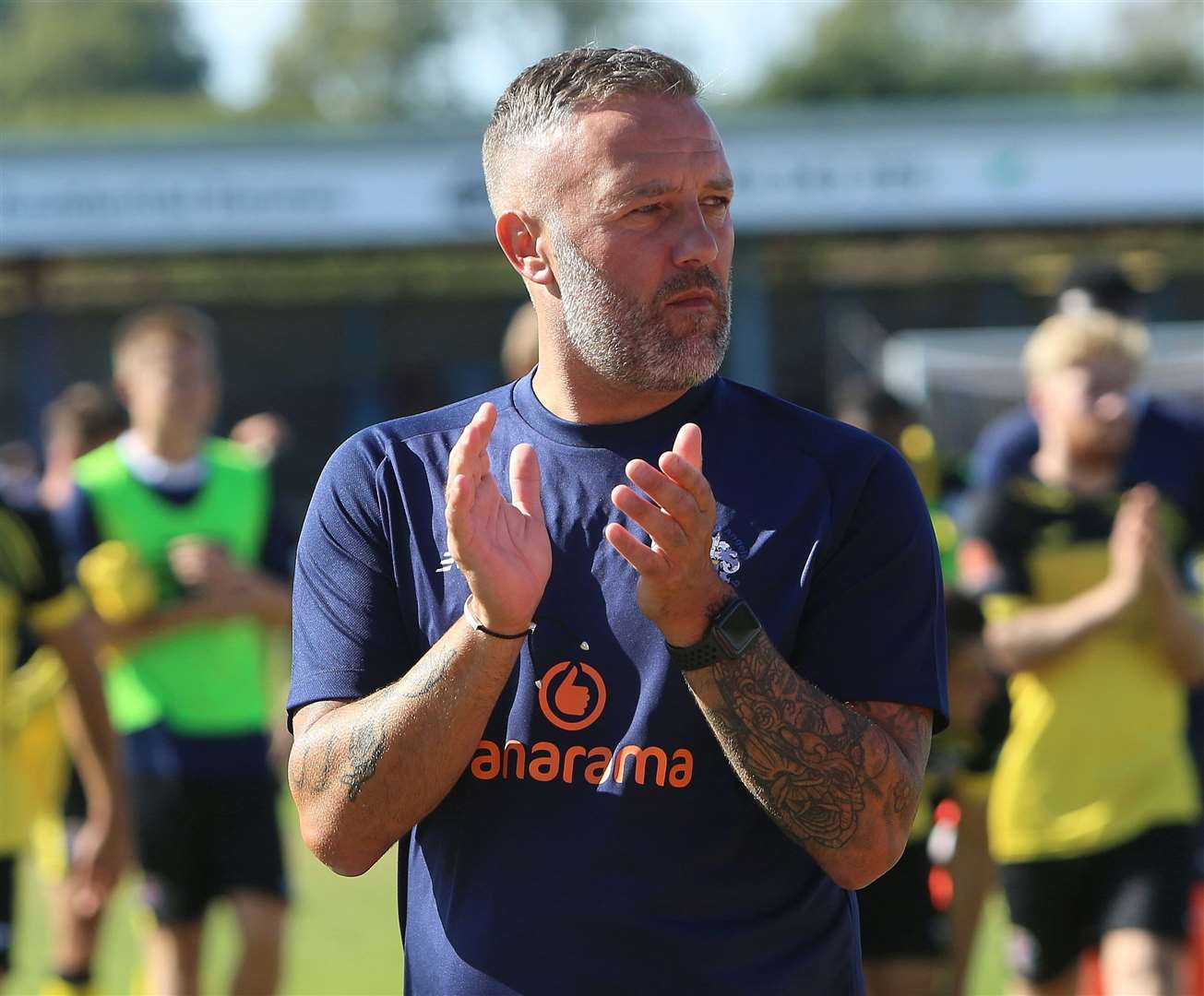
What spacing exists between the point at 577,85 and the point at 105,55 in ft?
286

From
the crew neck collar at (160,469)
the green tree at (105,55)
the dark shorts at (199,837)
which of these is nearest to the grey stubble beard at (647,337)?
the dark shorts at (199,837)

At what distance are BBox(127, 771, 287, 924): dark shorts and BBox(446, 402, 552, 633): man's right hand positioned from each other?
3968 millimetres

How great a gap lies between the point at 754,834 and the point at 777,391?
78.7 feet

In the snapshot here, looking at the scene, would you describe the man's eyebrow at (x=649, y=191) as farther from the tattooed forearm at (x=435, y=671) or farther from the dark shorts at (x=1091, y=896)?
the dark shorts at (x=1091, y=896)

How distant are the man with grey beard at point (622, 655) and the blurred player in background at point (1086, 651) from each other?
293 cm

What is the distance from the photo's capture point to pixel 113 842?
250 inches

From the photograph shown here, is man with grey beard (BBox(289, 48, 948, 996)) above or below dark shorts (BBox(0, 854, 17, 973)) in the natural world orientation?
above

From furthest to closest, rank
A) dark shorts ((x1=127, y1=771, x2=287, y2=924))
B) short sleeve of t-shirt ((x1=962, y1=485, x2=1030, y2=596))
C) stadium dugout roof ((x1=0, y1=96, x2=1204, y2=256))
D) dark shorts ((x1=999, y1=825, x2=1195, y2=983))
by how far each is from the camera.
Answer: stadium dugout roof ((x1=0, y1=96, x2=1204, y2=256)) < dark shorts ((x1=127, y1=771, x2=287, y2=924)) < short sleeve of t-shirt ((x1=962, y1=485, x2=1030, y2=596)) < dark shorts ((x1=999, y1=825, x2=1195, y2=983))

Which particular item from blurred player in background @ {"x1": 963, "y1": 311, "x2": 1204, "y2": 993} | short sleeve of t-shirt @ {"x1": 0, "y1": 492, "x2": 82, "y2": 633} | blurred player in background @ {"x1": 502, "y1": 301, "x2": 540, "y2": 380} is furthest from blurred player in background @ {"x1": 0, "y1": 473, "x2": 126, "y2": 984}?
blurred player in background @ {"x1": 963, "y1": 311, "x2": 1204, "y2": 993}

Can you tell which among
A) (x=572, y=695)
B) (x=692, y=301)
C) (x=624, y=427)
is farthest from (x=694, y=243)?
(x=572, y=695)

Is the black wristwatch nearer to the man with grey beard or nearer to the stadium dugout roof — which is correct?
the man with grey beard

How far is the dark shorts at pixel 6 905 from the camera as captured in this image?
5750mm

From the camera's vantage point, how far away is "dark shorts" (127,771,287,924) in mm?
6367

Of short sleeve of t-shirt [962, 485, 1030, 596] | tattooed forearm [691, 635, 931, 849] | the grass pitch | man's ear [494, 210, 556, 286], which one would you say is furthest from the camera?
the grass pitch
